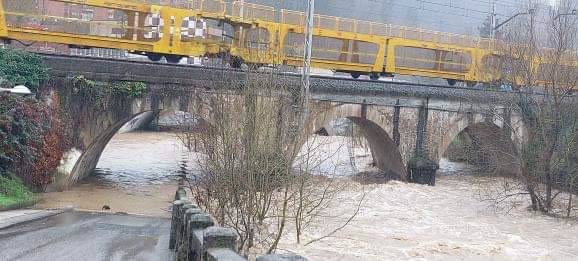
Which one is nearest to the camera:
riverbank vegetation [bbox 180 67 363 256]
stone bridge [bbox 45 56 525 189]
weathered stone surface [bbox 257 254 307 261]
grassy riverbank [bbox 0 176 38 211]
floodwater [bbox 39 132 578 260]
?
weathered stone surface [bbox 257 254 307 261]

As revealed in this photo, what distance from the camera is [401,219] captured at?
1866 centimetres

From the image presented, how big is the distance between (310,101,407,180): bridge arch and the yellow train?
182 centimetres

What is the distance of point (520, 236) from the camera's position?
17.0m

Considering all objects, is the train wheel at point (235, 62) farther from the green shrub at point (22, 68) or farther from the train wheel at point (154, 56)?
the green shrub at point (22, 68)

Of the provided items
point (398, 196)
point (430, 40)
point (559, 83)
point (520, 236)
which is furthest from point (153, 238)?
point (430, 40)

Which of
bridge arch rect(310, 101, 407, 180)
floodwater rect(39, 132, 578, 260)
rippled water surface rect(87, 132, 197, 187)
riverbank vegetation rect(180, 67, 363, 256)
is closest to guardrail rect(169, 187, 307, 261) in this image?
riverbank vegetation rect(180, 67, 363, 256)

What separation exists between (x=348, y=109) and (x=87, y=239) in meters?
13.7

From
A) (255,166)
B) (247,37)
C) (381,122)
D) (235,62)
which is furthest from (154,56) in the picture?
(255,166)

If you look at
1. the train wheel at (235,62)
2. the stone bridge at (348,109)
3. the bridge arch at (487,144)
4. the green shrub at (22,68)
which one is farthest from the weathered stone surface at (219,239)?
the train wheel at (235,62)

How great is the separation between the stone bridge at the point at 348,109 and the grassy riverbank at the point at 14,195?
5.72ft

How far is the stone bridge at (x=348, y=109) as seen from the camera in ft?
66.2

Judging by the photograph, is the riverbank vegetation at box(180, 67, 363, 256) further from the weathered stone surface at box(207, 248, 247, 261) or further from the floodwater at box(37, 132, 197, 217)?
the floodwater at box(37, 132, 197, 217)

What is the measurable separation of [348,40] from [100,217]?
1261cm

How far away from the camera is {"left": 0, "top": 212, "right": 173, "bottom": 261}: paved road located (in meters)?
10.8
